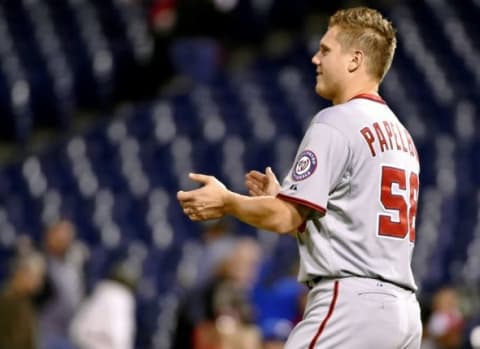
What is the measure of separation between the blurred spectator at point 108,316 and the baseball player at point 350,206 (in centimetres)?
431

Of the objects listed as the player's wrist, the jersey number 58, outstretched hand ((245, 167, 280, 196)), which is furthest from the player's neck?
the player's wrist

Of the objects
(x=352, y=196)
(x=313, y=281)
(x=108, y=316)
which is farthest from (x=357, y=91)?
(x=108, y=316)

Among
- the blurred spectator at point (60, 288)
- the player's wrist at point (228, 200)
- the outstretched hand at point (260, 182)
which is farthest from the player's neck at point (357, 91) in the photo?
the blurred spectator at point (60, 288)

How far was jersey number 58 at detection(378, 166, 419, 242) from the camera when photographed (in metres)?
3.85

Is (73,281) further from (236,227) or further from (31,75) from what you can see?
(31,75)

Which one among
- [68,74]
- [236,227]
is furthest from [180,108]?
[236,227]

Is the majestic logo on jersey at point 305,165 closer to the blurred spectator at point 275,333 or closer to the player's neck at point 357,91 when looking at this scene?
the player's neck at point 357,91

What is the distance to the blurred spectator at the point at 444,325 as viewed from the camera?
293 inches

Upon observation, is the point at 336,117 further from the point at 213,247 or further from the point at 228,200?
the point at 213,247

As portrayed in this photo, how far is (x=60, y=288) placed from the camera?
8312 mm

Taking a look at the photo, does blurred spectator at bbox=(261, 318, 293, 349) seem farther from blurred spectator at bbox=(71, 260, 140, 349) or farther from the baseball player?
the baseball player

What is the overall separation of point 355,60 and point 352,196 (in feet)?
1.34

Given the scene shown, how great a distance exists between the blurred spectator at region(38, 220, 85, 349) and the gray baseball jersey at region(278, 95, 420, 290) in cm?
423

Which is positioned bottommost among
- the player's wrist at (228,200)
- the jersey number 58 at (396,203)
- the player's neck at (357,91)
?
the jersey number 58 at (396,203)
